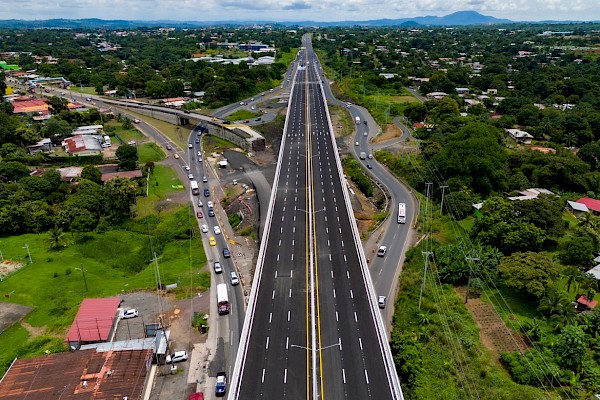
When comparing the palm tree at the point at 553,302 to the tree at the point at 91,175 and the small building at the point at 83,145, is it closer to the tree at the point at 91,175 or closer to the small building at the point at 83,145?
the tree at the point at 91,175

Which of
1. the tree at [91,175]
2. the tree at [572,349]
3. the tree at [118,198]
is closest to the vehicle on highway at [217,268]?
the tree at [118,198]

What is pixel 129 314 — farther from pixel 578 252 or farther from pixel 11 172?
pixel 578 252

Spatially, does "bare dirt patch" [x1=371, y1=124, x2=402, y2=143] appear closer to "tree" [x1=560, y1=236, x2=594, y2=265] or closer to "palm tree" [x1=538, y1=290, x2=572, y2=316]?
"tree" [x1=560, y1=236, x2=594, y2=265]

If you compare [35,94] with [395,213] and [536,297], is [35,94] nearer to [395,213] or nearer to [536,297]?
[395,213]

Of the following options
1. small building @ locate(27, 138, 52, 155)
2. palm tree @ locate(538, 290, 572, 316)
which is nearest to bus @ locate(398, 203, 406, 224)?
palm tree @ locate(538, 290, 572, 316)

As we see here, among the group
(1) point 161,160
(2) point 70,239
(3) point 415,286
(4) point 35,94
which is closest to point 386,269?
(3) point 415,286

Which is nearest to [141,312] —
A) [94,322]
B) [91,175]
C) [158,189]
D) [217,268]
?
[94,322]
